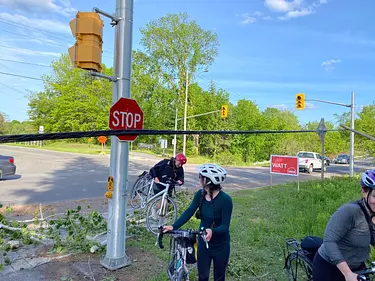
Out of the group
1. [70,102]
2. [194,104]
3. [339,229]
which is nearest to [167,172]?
[339,229]

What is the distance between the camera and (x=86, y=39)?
4.09 m

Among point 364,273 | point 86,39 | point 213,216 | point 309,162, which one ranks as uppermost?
point 86,39

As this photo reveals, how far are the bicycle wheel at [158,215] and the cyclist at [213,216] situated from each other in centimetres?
332

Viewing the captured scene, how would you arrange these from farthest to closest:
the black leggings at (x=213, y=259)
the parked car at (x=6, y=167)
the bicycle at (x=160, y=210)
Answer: the parked car at (x=6, y=167), the bicycle at (x=160, y=210), the black leggings at (x=213, y=259)

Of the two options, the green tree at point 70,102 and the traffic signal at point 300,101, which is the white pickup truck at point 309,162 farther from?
the green tree at point 70,102

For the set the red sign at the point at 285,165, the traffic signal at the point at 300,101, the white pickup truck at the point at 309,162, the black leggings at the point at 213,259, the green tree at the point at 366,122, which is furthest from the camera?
the green tree at the point at 366,122

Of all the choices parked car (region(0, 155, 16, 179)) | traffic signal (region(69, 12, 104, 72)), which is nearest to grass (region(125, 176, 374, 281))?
traffic signal (region(69, 12, 104, 72))

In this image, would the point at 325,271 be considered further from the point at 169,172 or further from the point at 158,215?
the point at 169,172

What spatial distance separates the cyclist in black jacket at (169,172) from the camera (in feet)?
23.4

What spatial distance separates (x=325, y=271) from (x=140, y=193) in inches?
239

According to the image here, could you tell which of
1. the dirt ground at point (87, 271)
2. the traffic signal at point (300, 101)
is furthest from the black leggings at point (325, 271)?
the traffic signal at point (300, 101)

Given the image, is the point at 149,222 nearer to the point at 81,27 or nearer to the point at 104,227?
the point at 104,227

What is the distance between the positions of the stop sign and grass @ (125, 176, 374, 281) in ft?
7.59

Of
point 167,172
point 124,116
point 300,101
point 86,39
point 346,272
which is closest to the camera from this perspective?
point 346,272
